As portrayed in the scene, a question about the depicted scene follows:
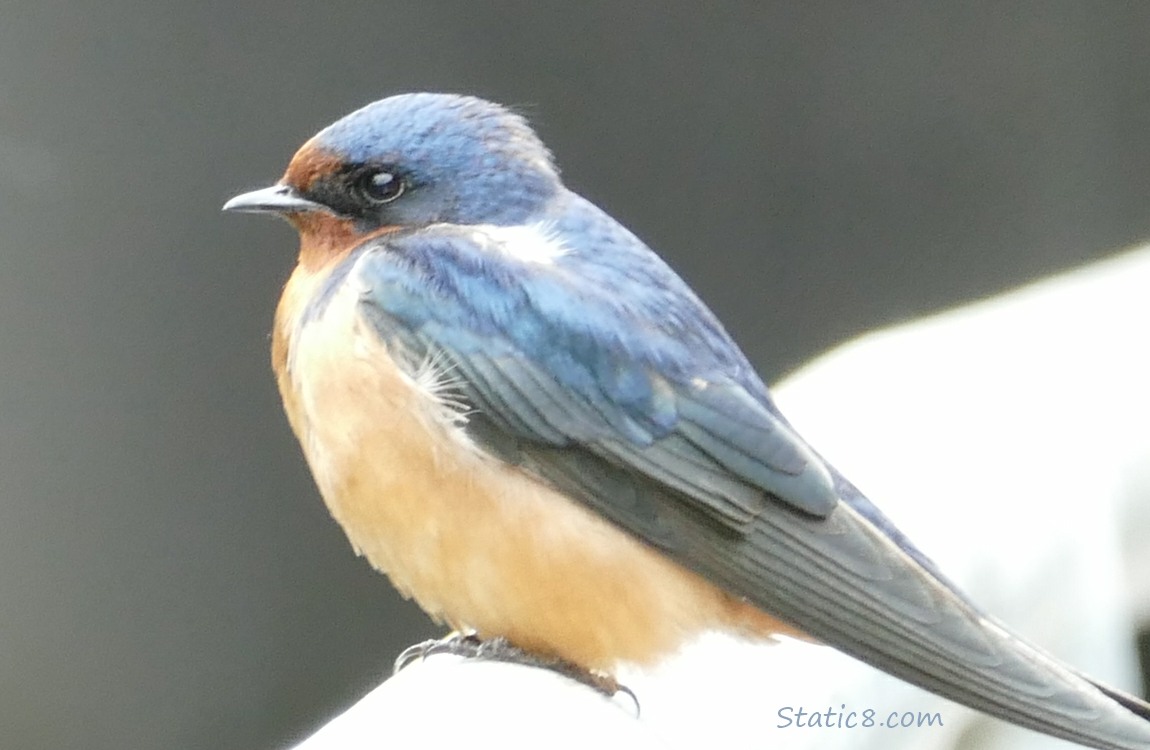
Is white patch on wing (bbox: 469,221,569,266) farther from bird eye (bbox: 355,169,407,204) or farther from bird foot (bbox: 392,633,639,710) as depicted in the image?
bird foot (bbox: 392,633,639,710)

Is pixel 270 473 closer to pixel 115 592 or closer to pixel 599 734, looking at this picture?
pixel 115 592

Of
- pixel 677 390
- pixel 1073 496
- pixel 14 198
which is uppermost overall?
pixel 14 198

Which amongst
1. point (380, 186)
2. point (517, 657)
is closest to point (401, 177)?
point (380, 186)

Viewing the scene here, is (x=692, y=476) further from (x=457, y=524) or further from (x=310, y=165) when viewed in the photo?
(x=310, y=165)

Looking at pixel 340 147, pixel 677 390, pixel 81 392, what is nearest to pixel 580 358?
pixel 677 390

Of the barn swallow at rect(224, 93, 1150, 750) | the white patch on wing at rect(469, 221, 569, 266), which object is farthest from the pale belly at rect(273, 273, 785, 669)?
the white patch on wing at rect(469, 221, 569, 266)

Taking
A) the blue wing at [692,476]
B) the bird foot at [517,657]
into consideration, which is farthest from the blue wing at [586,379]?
the bird foot at [517,657]
